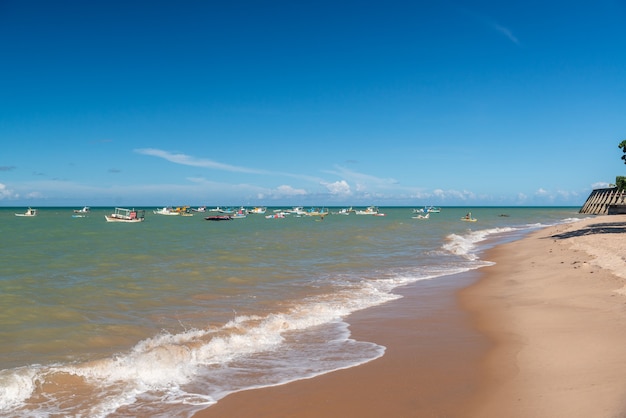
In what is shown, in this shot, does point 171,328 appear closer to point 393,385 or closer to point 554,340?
point 393,385

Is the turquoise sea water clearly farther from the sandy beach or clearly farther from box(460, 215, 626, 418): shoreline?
box(460, 215, 626, 418): shoreline

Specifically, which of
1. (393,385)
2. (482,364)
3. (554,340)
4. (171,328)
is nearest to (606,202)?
(554,340)

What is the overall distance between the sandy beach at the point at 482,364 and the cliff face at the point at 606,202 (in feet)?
246

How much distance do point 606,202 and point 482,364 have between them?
338ft

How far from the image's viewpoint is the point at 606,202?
304ft

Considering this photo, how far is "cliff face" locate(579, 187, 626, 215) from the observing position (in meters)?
76.0

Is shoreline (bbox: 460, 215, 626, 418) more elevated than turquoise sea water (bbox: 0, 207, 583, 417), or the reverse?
shoreline (bbox: 460, 215, 626, 418)

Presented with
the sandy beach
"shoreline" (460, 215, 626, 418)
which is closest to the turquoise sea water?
the sandy beach

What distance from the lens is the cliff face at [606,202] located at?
249 ft

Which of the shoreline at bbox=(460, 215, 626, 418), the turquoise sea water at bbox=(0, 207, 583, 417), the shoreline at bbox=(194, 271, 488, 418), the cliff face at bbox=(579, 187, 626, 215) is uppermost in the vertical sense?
the cliff face at bbox=(579, 187, 626, 215)

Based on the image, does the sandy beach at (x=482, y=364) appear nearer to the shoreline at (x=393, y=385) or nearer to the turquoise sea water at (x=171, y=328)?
the shoreline at (x=393, y=385)

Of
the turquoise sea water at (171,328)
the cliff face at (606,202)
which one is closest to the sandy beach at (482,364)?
the turquoise sea water at (171,328)

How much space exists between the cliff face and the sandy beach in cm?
7511

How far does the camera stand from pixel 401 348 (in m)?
8.77
